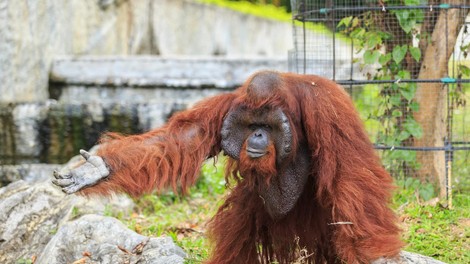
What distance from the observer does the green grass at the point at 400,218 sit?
481cm

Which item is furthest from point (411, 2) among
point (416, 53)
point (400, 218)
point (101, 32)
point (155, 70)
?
point (101, 32)

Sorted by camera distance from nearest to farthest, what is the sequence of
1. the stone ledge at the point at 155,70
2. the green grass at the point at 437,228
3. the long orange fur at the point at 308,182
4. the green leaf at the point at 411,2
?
the long orange fur at the point at 308,182
the green grass at the point at 437,228
the green leaf at the point at 411,2
the stone ledge at the point at 155,70

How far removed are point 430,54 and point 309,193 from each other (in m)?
2.18

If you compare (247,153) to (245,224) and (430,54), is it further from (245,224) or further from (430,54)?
(430,54)

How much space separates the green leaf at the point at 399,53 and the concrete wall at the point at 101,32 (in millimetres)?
4156

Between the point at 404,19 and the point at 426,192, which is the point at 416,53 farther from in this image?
the point at 426,192

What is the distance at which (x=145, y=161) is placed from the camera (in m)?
4.07

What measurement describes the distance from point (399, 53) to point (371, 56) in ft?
0.67

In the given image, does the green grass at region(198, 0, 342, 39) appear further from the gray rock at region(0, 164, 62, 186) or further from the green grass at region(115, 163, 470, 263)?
the green grass at region(115, 163, 470, 263)

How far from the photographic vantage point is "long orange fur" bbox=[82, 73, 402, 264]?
12.7 ft

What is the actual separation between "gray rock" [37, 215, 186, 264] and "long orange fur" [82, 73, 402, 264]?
302mm

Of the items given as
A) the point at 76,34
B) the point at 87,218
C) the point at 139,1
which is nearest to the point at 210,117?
the point at 87,218

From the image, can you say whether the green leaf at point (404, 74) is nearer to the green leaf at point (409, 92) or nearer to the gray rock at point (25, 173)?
the green leaf at point (409, 92)

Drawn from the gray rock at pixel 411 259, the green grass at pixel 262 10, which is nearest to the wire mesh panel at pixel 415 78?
the gray rock at pixel 411 259
